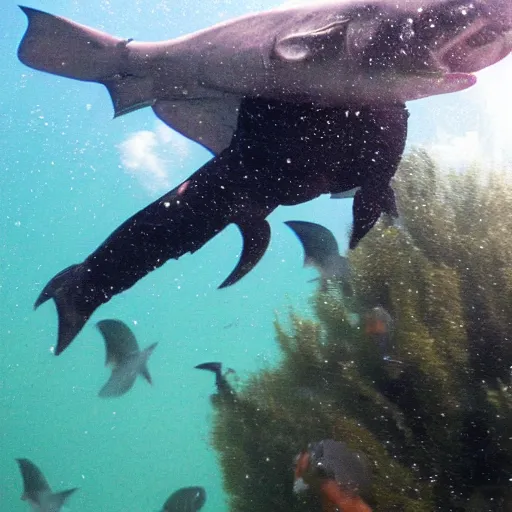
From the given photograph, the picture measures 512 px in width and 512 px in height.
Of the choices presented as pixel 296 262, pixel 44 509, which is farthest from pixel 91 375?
pixel 44 509

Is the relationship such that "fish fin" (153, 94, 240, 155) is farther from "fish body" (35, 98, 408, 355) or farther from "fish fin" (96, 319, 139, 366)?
"fish fin" (96, 319, 139, 366)

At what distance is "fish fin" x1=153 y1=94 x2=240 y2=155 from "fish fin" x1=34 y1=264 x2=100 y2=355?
4.49 ft

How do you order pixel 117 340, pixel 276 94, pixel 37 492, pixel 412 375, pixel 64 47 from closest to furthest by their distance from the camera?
pixel 276 94 → pixel 64 47 → pixel 412 375 → pixel 117 340 → pixel 37 492

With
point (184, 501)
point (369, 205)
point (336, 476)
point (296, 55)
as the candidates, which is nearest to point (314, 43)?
point (296, 55)

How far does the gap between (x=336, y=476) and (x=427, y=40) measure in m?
2.94

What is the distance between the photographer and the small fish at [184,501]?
5.69 m

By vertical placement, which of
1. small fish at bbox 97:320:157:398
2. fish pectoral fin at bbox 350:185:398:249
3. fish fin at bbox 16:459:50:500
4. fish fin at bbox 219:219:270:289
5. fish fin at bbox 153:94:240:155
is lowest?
fish fin at bbox 16:459:50:500

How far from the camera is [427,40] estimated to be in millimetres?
2449

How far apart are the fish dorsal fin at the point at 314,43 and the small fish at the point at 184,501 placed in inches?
205

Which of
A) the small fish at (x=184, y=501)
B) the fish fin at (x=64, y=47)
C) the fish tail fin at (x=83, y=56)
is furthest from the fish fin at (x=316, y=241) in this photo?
the small fish at (x=184, y=501)

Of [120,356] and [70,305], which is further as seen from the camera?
[120,356]

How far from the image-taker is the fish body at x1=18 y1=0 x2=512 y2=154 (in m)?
2.42

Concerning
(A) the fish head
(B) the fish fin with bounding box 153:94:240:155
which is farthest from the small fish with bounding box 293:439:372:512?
(A) the fish head

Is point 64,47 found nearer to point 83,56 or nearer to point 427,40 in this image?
point 83,56
